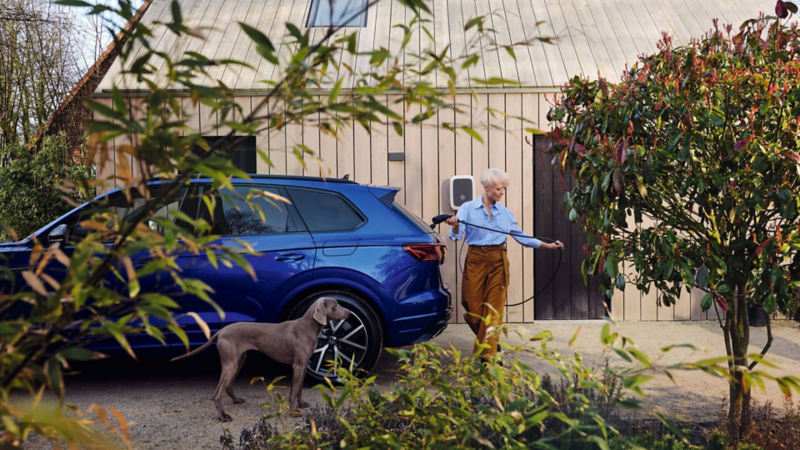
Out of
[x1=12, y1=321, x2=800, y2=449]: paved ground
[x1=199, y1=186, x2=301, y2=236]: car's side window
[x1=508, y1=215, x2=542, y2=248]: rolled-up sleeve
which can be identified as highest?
[x1=199, y1=186, x2=301, y2=236]: car's side window

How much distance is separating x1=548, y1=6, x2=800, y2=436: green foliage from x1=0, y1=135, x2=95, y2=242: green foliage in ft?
27.1

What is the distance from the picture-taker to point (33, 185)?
1055 cm

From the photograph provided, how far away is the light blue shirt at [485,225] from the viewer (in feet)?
20.0

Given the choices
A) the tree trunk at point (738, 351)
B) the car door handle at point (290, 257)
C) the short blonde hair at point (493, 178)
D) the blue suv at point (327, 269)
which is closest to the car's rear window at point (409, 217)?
the blue suv at point (327, 269)

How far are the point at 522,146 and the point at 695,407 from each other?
14.6 feet

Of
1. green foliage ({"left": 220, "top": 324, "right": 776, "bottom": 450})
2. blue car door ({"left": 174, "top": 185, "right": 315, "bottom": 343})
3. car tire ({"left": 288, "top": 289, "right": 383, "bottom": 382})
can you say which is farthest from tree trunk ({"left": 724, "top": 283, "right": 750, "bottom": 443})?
blue car door ({"left": 174, "top": 185, "right": 315, "bottom": 343})

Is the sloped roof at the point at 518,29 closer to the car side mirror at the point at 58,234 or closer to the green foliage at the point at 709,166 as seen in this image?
the car side mirror at the point at 58,234

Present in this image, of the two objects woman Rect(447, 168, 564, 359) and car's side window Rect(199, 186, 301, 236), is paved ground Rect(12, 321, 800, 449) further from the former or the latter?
car's side window Rect(199, 186, 301, 236)

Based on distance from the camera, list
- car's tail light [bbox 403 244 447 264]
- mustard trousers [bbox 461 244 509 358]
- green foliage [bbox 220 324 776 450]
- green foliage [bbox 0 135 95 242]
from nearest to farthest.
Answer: green foliage [bbox 220 324 776 450], car's tail light [bbox 403 244 447 264], mustard trousers [bbox 461 244 509 358], green foliage [bbox 0 135 95 242]

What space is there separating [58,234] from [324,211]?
2115 millimetres

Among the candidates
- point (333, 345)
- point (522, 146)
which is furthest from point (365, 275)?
point (522, 146)

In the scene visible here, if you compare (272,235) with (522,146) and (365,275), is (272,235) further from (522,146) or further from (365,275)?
(522,146)

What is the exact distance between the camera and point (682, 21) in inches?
387

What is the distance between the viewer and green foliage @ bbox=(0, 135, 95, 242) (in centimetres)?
1011
